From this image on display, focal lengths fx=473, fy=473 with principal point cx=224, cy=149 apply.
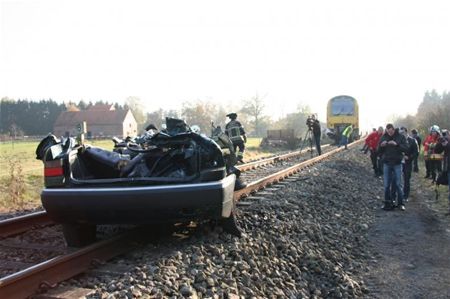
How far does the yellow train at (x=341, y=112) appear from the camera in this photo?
1335 inches

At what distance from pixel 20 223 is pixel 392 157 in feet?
24.7

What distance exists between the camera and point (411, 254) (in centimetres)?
720

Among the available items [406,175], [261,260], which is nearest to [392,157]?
[406,175]

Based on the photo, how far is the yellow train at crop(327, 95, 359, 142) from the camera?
111 feet

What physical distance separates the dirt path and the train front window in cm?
2362

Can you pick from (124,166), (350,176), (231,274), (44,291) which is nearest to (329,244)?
(231,274)

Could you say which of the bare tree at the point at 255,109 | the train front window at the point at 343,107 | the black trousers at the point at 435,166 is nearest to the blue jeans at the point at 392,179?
the black trousers at the point at 435,166

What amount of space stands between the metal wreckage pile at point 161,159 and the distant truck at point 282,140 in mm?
31546

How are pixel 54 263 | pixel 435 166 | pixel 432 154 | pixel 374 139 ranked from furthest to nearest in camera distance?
pixel 374 139 → pixel 435 166 → pixel 432 154 → pixel 54 263

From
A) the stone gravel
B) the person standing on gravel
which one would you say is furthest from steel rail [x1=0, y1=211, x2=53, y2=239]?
the person standing on gravel

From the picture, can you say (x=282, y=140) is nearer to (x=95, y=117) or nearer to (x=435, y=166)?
(x=435, y=166)

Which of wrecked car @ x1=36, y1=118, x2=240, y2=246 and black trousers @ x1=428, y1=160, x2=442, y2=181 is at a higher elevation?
wrecked car @ x1=36, y1=118, x2=240, y2=246

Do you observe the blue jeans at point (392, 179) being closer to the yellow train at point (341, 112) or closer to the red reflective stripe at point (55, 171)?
the red reflective stripe at point (55, 171)

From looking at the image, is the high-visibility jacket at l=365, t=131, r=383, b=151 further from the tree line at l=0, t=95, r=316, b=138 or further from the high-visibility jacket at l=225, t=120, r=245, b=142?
the tree line at l=0, t=95, r=316, b=138
